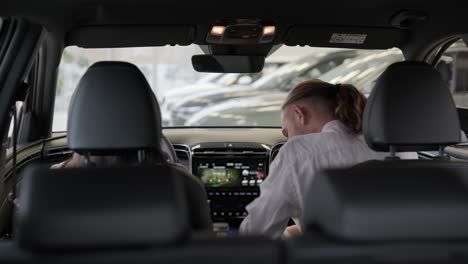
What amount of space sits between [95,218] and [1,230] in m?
2.93

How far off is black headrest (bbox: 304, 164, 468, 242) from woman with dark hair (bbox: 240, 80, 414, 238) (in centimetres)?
118

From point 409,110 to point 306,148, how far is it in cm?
50

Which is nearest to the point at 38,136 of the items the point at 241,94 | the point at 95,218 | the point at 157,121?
the point at 157,121

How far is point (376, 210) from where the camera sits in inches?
67.4

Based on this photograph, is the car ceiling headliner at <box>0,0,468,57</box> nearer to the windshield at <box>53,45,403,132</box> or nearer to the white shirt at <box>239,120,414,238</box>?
the white shirt at <box>239,120,414,238</box>

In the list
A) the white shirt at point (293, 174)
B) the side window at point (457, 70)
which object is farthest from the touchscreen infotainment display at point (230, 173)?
the white shirt at point (293, 174)

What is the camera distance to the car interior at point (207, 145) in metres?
1.68

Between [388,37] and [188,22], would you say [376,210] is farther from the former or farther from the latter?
[388,37]

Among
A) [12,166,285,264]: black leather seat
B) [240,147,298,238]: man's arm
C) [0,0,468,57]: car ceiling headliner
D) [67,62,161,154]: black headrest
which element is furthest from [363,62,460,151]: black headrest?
[12,166,285,264]: black leather seat

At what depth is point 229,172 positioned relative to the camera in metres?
5.23

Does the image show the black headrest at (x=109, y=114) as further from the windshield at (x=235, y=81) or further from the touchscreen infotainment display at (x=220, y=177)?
the windshield at (x=235, y=81)

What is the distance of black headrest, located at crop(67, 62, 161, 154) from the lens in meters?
2.85

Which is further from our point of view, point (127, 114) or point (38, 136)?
point (38, 136)

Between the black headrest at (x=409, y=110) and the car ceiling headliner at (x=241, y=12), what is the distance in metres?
1.05
